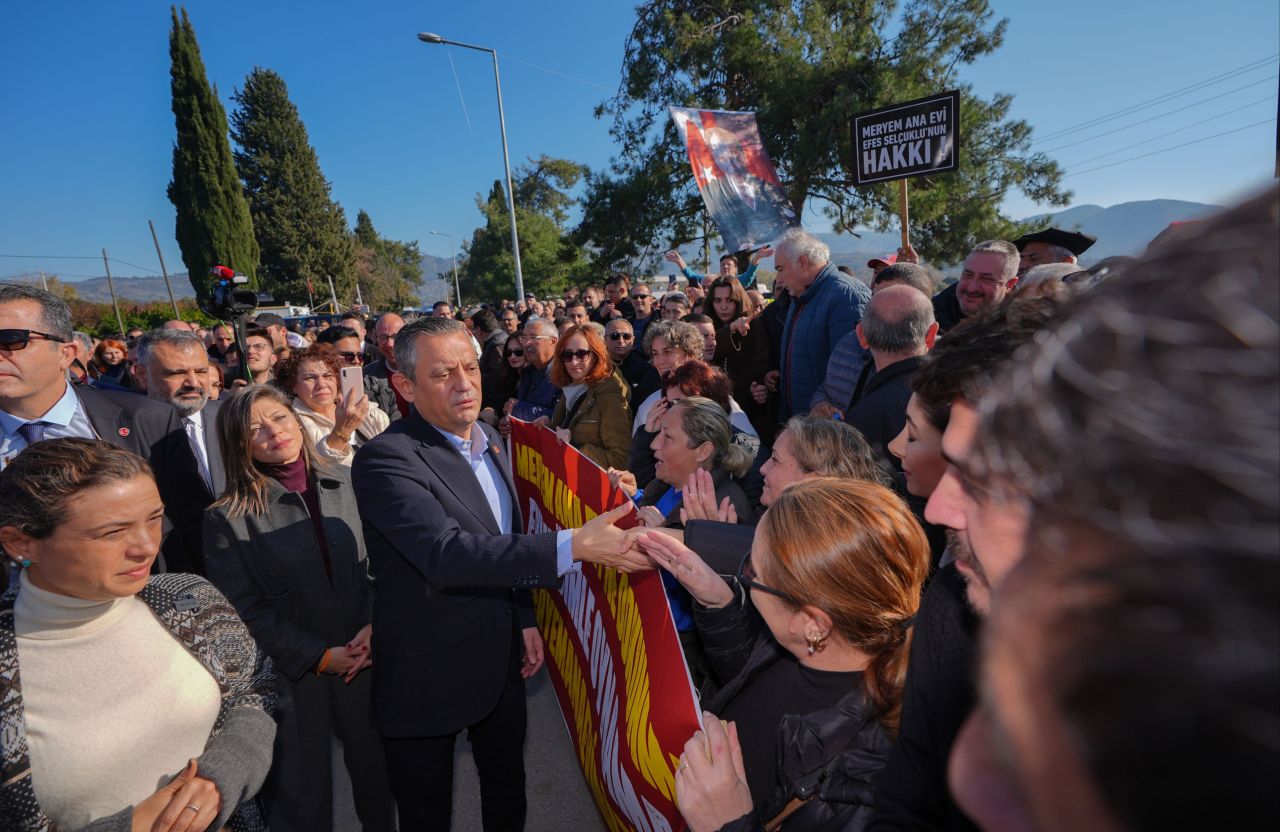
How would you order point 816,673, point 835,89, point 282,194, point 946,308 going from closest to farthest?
point 816,673, point 946,308, point 835,89, point 282,194

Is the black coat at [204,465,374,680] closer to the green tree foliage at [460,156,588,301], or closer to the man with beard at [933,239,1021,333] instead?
the man with beard at [933,239,1021,333]

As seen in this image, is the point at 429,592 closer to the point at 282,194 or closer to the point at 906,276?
the point at 906,276

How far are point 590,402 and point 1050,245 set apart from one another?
3861mm

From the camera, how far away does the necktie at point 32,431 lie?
2477 millimetres

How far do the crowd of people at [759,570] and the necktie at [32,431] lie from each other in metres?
0.04

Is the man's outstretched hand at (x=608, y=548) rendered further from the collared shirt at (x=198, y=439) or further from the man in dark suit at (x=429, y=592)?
the collared shirt at (x=198, y=439)

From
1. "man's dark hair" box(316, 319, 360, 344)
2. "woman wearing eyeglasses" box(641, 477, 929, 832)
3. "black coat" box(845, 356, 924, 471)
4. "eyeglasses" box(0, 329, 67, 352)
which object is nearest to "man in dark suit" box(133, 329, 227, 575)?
"eyeglasses" box(0, 329, 67, 352)

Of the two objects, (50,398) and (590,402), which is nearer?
(50,398)

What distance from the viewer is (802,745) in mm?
1366

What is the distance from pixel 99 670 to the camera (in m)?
1.60

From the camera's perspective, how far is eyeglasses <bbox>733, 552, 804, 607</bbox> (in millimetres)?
1514

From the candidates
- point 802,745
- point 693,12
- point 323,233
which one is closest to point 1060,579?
point 802,745

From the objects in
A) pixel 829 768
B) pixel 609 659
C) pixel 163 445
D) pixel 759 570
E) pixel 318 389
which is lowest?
pixel 609 659

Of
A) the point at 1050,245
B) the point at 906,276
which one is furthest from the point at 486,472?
the point at 1050,245
